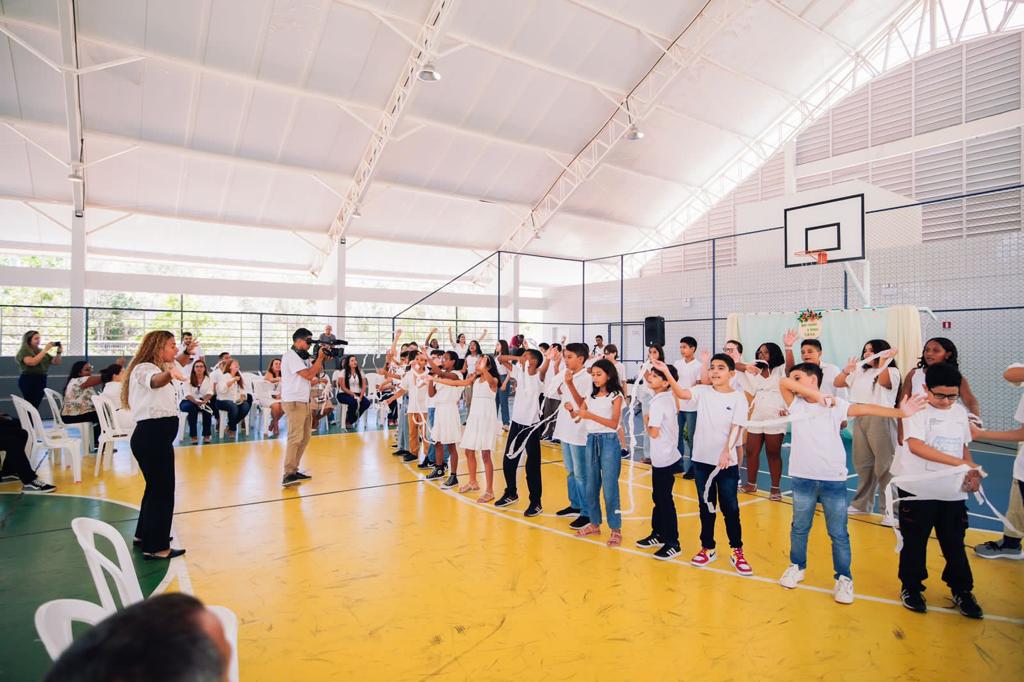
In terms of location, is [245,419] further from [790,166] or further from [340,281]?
[790,166]

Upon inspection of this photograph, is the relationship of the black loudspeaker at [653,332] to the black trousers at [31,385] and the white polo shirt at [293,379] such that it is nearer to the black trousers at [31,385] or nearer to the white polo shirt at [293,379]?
the white polo shirt at [293,379]

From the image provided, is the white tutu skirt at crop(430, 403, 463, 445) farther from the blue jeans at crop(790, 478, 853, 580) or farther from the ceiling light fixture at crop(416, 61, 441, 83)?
the ceiling light fixture at crop(416, 61, 441, 83)

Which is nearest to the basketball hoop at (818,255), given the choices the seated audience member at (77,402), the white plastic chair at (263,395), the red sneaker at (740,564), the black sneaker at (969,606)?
the red sneaker at (740,564)

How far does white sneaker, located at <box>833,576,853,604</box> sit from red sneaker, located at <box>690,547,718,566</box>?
0.86m

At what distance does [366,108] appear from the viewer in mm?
13133

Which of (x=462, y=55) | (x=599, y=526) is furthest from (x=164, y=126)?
(x=599, y=526)

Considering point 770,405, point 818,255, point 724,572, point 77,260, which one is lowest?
point 724,572

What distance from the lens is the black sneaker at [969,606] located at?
11.1 ft

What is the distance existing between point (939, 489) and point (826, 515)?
2.19 feet

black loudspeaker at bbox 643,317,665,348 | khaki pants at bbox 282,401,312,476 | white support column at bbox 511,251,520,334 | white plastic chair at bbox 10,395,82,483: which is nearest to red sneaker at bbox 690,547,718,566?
khaki pants at bbox 282,401,312,476

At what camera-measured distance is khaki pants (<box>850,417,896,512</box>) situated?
5.04 m

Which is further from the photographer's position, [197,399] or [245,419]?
[245,419]

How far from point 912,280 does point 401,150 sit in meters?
12.5

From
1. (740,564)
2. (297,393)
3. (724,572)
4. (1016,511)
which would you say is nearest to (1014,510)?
(1016,511)
